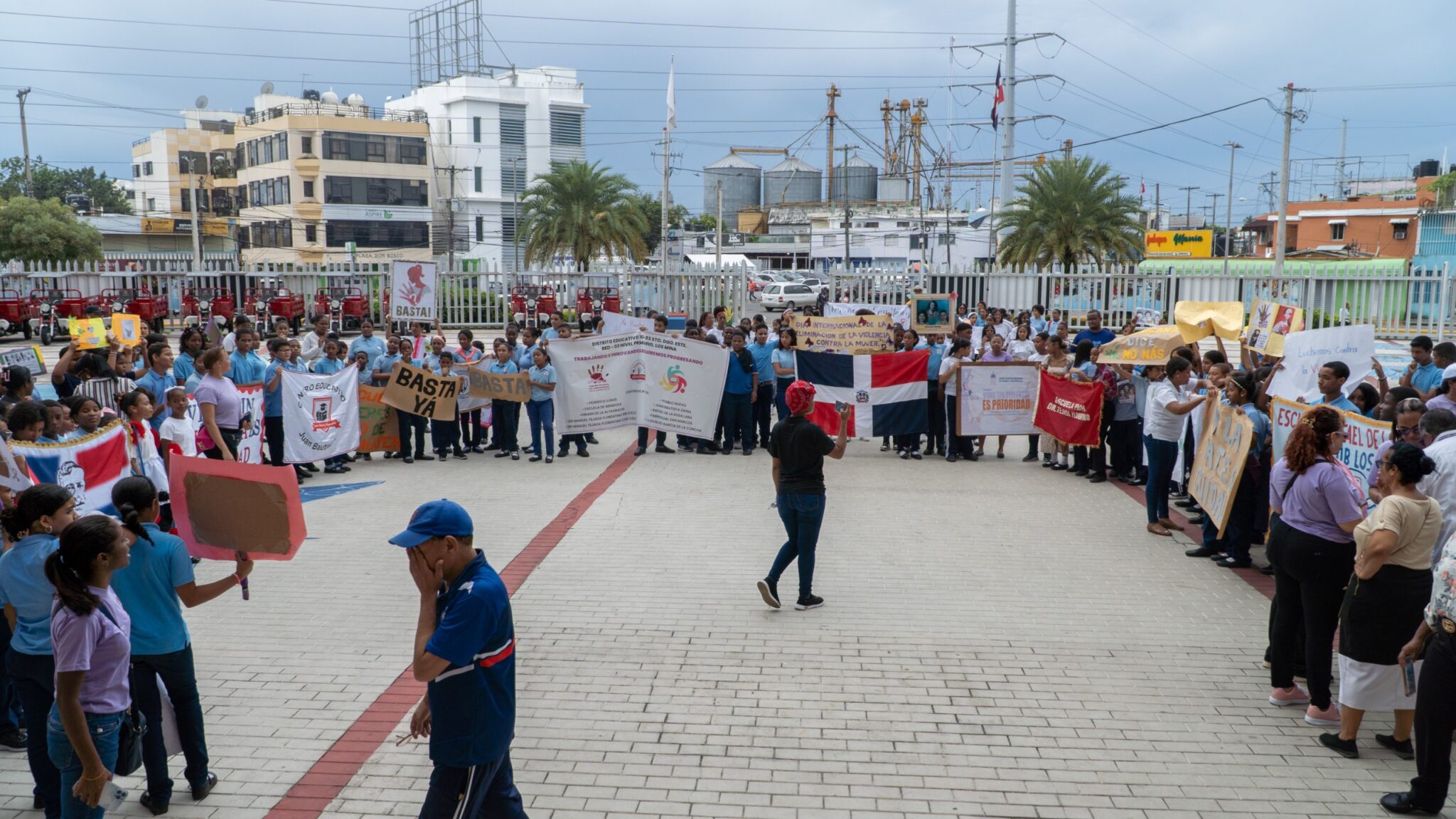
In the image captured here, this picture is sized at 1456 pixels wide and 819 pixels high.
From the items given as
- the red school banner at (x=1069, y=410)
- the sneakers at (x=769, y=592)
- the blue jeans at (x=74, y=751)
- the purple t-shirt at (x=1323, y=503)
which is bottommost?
the sneakers at (x=769, y=592)

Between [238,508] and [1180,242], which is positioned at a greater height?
[1180,242]

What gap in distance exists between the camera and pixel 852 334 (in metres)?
15.9

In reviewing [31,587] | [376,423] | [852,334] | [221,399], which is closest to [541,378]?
[376,423]

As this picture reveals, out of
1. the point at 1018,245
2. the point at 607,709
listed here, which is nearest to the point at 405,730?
the point at 607,709

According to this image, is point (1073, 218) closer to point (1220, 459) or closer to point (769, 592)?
point (1220, 459)

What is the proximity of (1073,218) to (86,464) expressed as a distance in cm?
3039

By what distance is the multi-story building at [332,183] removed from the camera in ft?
206

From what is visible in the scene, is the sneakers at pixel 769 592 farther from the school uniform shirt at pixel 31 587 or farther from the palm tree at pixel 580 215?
the palm tree at pixel 580 215

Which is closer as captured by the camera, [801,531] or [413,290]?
[801,531]

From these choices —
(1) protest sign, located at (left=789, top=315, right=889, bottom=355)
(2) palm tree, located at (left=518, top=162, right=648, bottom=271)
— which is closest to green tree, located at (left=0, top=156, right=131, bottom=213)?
(2) palm tree, located at (left=518, top=162, right=648, bottom=271)

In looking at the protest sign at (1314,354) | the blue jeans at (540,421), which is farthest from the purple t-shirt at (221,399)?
the protest sign at (1314,354)

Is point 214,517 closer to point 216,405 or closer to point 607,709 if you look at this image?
point 607,709

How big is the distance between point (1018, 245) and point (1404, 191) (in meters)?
49.9

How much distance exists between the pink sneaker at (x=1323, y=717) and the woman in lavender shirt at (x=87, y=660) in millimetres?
6282
